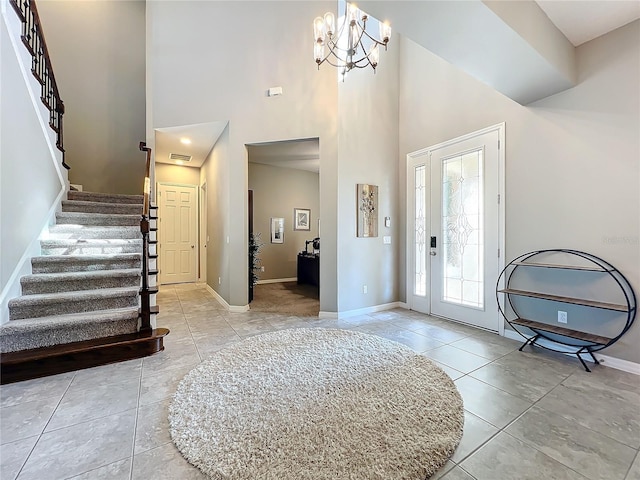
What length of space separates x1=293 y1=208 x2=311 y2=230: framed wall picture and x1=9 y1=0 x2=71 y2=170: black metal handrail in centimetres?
451

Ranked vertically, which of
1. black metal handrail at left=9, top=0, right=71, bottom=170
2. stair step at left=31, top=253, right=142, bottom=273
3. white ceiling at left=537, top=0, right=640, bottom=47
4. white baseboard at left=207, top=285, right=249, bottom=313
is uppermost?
black metal handrail at left=9, top=0, right=71, bottom=170

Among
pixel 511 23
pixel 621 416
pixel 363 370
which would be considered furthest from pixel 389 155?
pixel 621 416

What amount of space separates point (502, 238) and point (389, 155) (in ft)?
6.82

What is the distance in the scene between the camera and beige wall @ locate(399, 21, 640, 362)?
2332 millimetres

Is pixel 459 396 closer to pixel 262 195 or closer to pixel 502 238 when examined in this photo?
pixel 502 238

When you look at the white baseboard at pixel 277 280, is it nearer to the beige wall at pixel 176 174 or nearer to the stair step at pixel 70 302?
the beige wall at pixel 176 174

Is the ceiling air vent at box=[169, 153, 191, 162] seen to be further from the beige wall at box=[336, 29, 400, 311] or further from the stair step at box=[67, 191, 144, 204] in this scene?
the beige wall at box=[336, 29, 400, 311]

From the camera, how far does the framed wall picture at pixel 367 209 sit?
410cm

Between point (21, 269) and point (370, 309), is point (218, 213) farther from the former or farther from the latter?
point (370, 309)

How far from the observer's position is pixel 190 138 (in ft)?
15.8

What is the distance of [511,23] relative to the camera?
6.17 ft

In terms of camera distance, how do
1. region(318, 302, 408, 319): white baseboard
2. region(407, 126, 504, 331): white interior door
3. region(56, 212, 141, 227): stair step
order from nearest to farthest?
region(407, 126, 504, 331): white interior door → region(56, 212, 141, 227): stair step → region(318, 302, 408, 319): white baseboard

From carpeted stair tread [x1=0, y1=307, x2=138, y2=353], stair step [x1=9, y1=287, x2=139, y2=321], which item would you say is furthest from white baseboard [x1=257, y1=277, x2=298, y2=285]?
carpeted stair tread [x1=0, y1=307, x2=138, y2=353]

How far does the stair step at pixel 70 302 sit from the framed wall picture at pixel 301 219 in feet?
14.9
